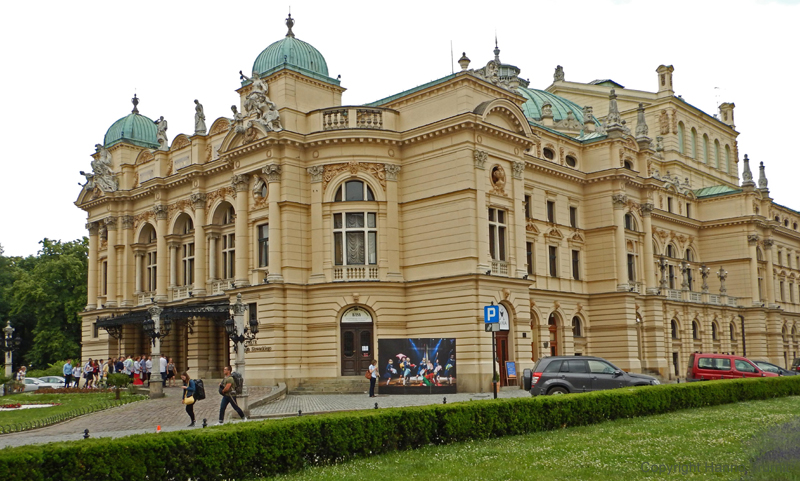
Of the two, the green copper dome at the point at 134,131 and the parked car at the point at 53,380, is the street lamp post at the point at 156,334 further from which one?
the green copper dome at the point at 134,131

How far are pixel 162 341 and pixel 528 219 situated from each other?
24834 mm

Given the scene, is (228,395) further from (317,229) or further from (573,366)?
(317,229)

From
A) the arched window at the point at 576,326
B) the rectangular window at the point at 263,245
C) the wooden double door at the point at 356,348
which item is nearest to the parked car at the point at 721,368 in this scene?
the wooden double door at the point at 356,348

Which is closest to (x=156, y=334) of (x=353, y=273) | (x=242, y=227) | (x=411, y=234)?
(x=242, y=227)

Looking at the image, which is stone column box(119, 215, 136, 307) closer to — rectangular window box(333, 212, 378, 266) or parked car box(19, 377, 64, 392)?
parked car box(19, 377, 64, 392)

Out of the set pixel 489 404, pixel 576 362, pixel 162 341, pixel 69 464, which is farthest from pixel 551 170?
pixel 69 464

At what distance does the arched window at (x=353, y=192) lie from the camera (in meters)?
41.9

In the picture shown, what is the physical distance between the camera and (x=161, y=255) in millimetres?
52375

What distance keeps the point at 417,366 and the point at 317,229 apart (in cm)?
1102

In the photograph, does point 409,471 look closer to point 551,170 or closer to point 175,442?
point 175,442

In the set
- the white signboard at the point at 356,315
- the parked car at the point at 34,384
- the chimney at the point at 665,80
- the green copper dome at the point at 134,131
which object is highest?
the chimney at the point at 665,80

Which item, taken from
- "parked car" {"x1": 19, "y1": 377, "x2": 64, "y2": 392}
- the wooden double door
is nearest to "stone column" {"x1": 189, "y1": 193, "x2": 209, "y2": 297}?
the wooden double door

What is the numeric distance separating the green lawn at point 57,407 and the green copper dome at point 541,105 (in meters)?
36.6

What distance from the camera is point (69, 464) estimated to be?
40.6ft
